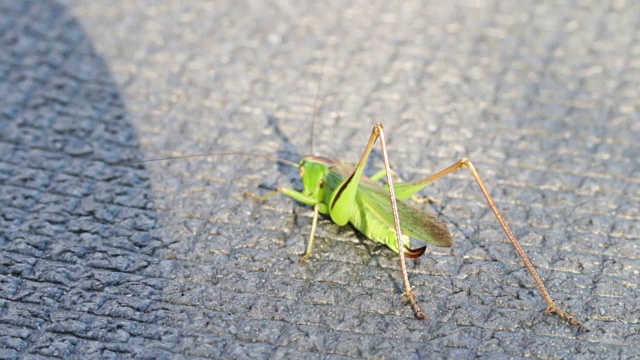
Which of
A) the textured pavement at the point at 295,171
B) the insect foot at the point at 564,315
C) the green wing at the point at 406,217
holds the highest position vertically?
the green wing at the point at 406,217

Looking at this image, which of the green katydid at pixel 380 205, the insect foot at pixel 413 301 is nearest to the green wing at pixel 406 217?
the green katydid at pixel 380 205

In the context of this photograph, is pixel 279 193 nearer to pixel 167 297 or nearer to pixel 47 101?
pixel 167 297

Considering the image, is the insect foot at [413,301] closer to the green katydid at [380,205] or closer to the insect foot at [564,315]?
the green katydid at [380,205]

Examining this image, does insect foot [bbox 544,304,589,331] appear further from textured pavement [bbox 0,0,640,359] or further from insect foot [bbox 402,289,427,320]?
insect foot [bbox 402,289,427,320]

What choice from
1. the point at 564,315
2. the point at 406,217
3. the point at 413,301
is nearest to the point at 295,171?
the point at 406,217

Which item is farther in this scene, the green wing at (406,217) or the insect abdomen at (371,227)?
the insect abdomen at (371,227)

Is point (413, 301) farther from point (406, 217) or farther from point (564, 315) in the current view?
point (564, 315)

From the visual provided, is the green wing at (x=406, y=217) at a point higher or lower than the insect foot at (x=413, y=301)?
higher
